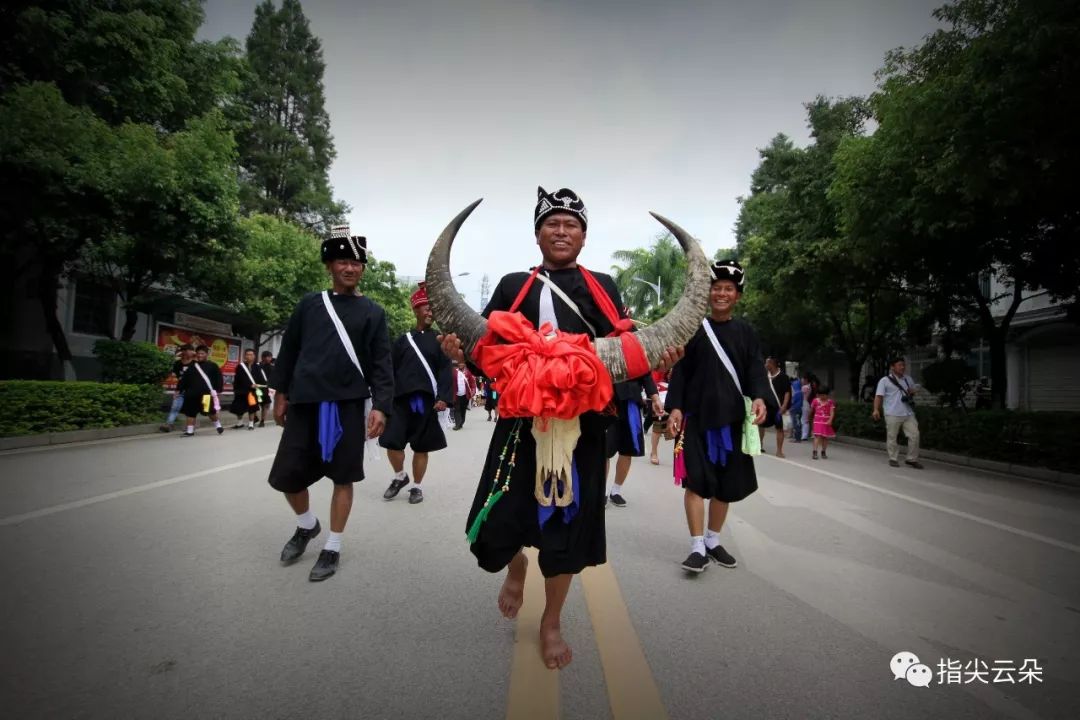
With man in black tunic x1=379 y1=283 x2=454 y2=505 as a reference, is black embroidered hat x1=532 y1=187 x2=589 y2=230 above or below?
above

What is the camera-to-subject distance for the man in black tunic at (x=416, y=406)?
5.63 meters

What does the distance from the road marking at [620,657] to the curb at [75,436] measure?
932 cm

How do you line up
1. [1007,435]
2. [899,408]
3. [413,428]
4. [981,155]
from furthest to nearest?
[1007,435] → [899,408] → [981,155] → [413,428]

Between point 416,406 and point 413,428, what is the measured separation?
0.22 metres

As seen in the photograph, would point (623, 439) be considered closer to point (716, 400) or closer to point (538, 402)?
point (716, 400)

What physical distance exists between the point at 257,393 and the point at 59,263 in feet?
16.2

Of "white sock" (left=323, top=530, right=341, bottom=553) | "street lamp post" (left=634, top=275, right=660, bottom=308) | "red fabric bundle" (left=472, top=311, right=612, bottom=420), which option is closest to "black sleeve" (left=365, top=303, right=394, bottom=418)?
"white sock" (left=323, top=530, right=341, bottom=553)

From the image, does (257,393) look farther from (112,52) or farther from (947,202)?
(947,202)

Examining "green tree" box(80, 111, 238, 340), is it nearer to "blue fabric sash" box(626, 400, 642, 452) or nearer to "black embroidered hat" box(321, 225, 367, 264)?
"black embroidered hat" box(321, 225, 367, 264)

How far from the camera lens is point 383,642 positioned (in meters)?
2.49

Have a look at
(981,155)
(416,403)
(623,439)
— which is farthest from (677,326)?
(981,155)

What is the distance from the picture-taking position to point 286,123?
111ft

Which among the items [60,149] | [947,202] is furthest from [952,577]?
[60,149]

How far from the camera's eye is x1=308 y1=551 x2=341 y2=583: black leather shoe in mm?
3273
